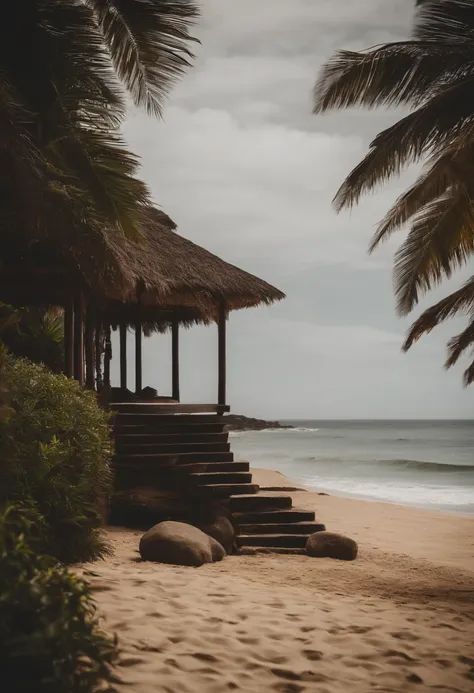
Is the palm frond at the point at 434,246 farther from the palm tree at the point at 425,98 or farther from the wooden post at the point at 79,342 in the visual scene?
the wooden post at the point at 79,342

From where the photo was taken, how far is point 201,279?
11141mm

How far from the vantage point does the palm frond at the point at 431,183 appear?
25.0 feet

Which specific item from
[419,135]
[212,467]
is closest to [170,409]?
[212,467]

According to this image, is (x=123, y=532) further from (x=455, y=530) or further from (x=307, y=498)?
(x=307, y=498)

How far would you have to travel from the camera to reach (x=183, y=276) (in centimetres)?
1098

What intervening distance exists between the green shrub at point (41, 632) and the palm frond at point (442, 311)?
411 inches

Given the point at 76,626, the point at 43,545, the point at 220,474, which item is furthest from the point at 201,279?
the point at 76,626

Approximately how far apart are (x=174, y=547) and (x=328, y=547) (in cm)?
242

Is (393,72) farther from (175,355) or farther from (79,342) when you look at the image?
(175,355)

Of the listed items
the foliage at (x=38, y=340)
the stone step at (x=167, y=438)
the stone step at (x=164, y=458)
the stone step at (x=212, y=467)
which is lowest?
the stone step at (x=212, y=467)

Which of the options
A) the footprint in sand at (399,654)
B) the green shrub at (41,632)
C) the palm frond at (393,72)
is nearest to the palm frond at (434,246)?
the palm frond at (393,72)

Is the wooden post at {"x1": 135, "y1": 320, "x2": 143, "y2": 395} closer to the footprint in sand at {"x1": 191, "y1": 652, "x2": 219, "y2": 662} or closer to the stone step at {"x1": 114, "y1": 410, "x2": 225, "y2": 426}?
the stone step at {"x1": 114, "y1": 410, "x2": 225, "y2": 426}

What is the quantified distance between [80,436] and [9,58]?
4.30 metres

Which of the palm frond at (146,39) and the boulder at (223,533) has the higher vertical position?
the palm frond at (146,39)
